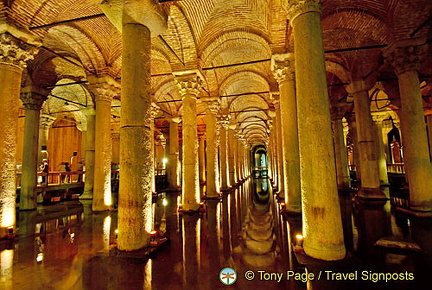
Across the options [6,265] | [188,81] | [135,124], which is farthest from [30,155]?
[135,124]

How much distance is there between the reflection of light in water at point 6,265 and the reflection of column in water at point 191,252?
2474 mm

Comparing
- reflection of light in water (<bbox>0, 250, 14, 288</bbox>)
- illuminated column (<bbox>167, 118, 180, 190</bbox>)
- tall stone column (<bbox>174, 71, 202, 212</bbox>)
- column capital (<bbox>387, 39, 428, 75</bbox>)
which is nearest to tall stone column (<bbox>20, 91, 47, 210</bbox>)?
reflection of light in water (<bbox>0, 250, 14, 288</bbox>)

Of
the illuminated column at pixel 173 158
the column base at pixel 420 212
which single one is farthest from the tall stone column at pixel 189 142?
the illuminated column at pixel 173 158

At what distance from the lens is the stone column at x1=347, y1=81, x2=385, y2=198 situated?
29.7 ft

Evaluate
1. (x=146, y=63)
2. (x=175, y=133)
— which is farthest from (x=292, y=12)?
(x=175, y=133)

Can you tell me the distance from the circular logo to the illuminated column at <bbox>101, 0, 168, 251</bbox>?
1644mm

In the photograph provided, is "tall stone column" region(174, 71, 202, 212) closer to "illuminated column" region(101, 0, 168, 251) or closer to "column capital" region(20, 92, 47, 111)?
"illuminated column" region(101, 0, 168, 251)

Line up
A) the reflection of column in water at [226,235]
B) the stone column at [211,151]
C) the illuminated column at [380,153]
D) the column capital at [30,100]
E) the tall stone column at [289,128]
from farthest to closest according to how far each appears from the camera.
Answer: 1. the illuminated column at [380,153]
2. the stone column at [211,151]
3. the column capital at [30,100]
4. the tall stone column at [289,128]
5. the reflection of column in water at [226,235]

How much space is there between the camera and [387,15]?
6805mm

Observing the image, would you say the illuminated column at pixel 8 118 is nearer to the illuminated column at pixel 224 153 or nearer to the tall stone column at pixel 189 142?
the tall stone column at pixel 189 142

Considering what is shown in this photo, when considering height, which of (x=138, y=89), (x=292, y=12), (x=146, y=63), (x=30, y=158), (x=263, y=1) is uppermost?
(x=263, y=1)

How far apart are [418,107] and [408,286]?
5877 mm

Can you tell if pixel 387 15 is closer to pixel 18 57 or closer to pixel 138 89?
pixel 138 89

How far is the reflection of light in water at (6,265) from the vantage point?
10.9ft
